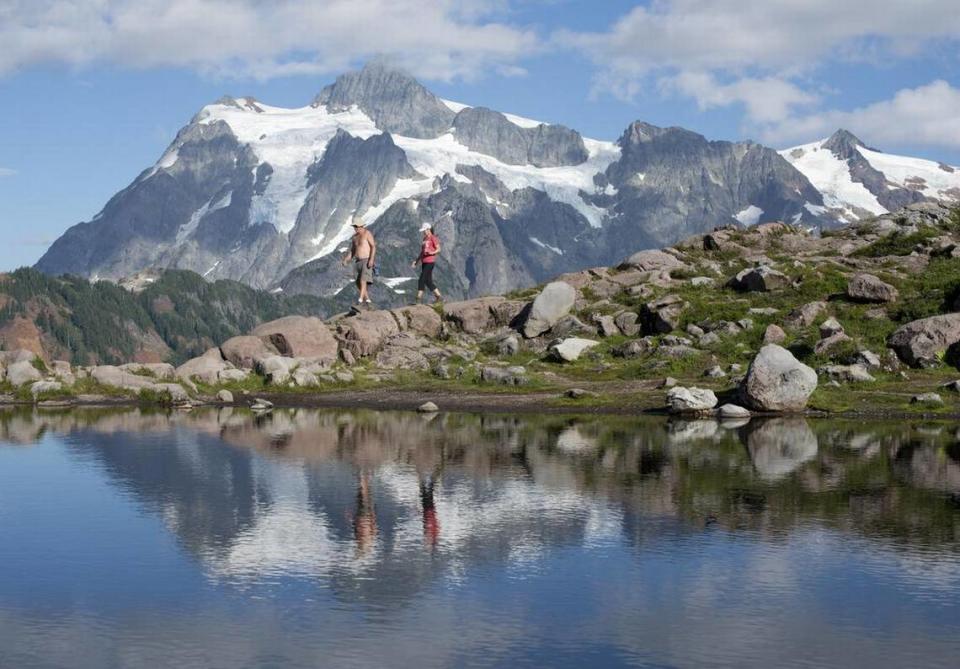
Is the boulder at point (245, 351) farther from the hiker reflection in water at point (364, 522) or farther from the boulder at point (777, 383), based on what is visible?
the hiker reflection in water at point (364, 522)

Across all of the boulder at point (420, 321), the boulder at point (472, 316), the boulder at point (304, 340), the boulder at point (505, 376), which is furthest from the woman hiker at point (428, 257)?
the boulder at point (505, 376)

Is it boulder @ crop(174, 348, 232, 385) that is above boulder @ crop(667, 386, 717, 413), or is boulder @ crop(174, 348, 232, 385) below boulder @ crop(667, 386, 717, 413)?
above

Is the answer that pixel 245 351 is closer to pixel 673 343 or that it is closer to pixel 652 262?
pixel 673 343

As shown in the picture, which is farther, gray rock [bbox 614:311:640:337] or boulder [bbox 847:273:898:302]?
gray rock [bbox 614:311:640:337]

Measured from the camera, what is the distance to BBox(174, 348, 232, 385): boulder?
218ft

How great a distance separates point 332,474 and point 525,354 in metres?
32.8

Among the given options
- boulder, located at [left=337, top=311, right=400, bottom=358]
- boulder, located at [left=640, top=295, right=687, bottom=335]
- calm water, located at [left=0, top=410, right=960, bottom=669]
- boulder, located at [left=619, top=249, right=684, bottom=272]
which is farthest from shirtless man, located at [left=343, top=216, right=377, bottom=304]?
calm water, located at [left=0, top=410, right=960, bottom=669]

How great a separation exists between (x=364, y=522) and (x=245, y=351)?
41.4 metres

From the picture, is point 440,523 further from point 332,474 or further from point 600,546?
point 332,474

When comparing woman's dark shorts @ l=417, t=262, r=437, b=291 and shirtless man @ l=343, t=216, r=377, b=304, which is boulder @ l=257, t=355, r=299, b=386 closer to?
shirtless man @ l=343, t=216, r=377, b=304

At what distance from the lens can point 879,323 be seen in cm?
6419

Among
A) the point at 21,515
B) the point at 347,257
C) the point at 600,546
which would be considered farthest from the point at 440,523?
the point at 347,257

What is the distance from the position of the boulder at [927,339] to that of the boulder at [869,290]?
6330mm

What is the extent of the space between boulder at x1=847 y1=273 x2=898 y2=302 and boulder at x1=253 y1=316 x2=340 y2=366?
3089 cm
